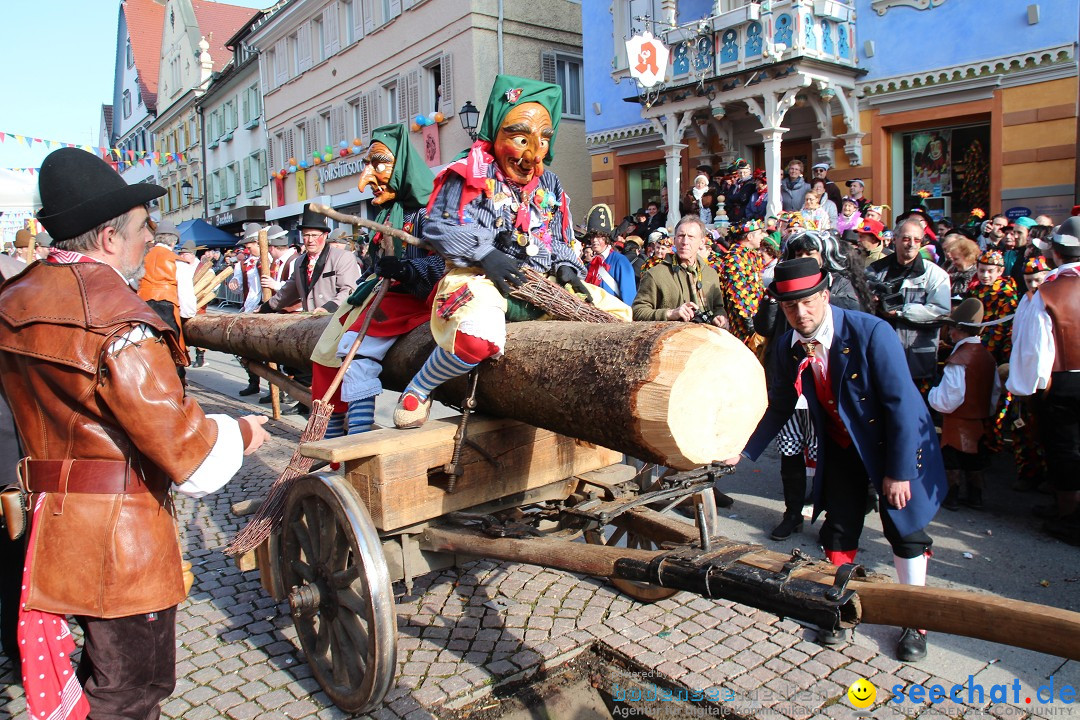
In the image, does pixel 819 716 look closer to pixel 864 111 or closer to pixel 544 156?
pixel 544 156


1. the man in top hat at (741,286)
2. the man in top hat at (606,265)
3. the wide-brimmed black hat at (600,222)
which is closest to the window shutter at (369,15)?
the man in top hat at (606,265)

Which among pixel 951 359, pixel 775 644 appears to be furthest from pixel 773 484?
pixel 775 644

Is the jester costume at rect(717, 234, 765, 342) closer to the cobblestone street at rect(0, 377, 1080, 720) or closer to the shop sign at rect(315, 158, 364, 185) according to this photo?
the cobblestone street at rect(0, 377, 1080, 720)

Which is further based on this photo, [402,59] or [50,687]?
[402,59]

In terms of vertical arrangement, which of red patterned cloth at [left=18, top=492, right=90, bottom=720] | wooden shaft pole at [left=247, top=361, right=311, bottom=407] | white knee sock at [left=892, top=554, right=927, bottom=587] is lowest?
white knee sock at [left=892, top=554, right=927, bottom=587]

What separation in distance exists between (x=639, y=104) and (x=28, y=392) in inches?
605

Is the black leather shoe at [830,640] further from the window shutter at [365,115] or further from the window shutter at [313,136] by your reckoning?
the window shutter at [313,136]

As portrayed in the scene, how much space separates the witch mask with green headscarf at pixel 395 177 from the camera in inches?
165

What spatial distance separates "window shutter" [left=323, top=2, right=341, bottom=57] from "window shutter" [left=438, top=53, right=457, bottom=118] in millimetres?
6423

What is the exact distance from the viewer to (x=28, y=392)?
82.7 inches

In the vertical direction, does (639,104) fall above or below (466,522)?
above

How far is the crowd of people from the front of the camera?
206 centimetres

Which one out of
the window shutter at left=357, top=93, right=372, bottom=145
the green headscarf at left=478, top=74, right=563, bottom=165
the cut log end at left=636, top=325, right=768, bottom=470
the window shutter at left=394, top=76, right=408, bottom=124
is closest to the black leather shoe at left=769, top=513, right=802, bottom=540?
the cut log end at left=636, top=325, right=768, bottom=470

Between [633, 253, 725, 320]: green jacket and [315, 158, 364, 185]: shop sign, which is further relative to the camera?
[315, 158, 364, 185]: shop sign
